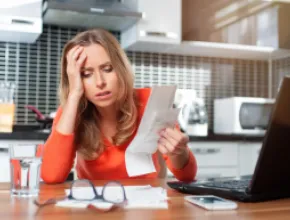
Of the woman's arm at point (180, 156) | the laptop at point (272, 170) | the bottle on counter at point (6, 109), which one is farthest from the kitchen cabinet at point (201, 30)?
the laptop at point (272, 170)

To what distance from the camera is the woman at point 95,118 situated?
50.3 inches

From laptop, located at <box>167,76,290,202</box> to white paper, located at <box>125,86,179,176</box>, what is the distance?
0.11 m

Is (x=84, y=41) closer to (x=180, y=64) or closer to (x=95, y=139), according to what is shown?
(x=95, y=139)

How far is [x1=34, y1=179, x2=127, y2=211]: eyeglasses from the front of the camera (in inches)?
31.7

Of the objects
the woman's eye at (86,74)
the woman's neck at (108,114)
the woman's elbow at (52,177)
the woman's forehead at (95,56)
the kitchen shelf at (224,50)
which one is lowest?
the woman's elbow at (52,177)

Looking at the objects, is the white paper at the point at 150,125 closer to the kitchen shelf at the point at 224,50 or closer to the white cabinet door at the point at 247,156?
the white cabinet door at the point at 247,156

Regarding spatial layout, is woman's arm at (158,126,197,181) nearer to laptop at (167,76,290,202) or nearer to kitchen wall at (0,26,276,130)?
laptop at (167,76,290,202)

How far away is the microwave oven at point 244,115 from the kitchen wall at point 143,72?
0.29 m

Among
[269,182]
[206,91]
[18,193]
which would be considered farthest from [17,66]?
[269,182]

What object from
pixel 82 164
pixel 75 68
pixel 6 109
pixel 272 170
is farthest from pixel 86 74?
pixel 6 109

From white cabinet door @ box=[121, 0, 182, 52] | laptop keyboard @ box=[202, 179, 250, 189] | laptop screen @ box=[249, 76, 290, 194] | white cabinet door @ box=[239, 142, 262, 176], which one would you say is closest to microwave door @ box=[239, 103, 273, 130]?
white cabinet door @ box=[239, 142, 262, 176]

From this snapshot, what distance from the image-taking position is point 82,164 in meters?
1.41

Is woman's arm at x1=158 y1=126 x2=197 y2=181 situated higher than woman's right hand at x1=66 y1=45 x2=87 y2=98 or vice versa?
woman's right hand at x1=66 y1=45 x2=87 y2=98

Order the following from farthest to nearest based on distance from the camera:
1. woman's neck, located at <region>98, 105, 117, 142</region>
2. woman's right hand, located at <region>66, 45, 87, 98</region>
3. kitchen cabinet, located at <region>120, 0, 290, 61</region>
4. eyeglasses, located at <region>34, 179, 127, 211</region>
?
kitchen cabinet, located at <region>120, 0, 290, 61</region>, woman's neck, located at <region>98, 105, 117, 142</region>, woman's right hand, located at <region>66, 45, 87, 98</region>, eyeglasses, located at <region>34, 179, 127, 211</region>
